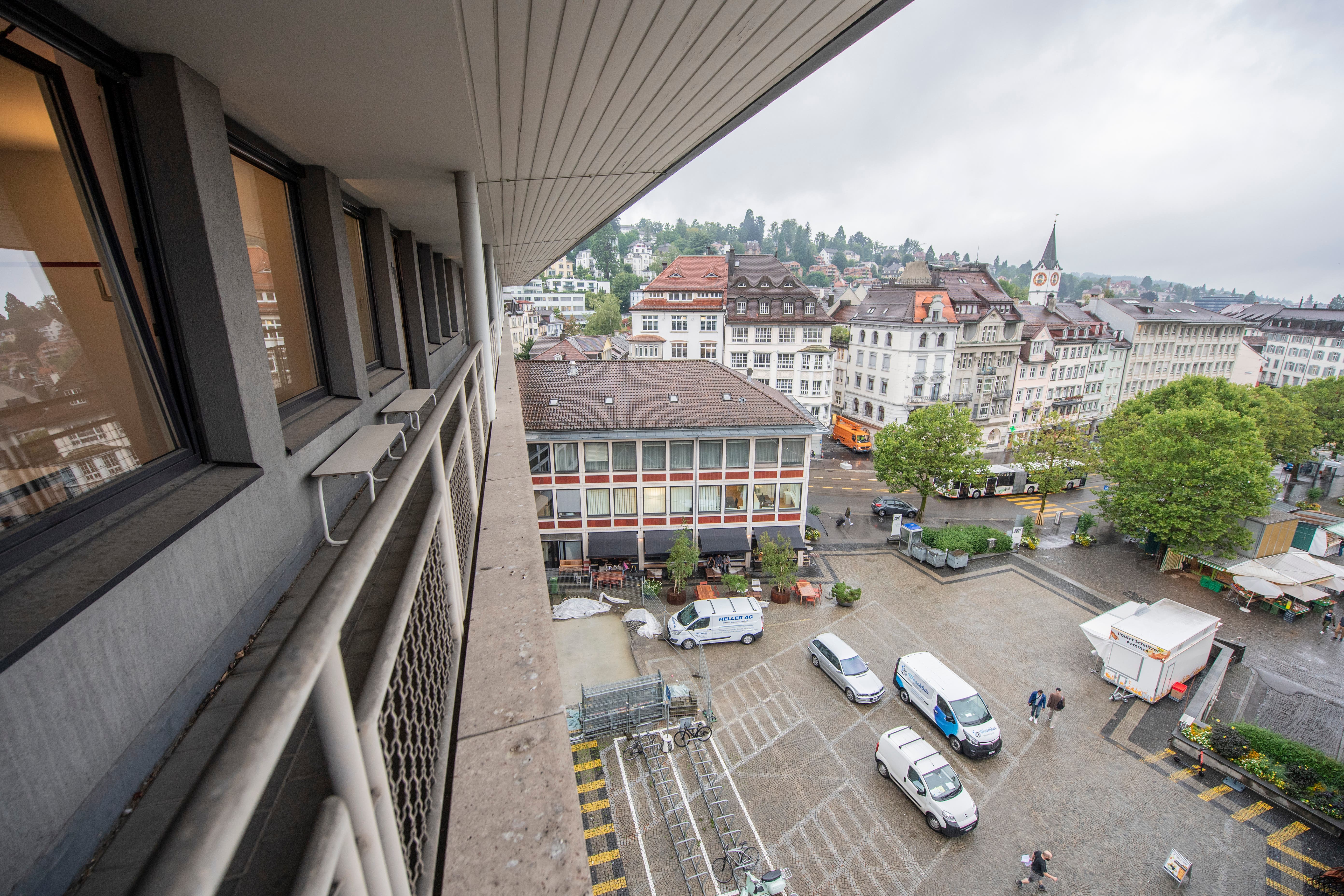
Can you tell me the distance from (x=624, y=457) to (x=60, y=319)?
16.1 metres

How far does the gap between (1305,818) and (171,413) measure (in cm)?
1793

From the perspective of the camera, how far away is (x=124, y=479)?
8.05ft

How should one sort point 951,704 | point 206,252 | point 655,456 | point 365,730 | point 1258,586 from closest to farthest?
point 365,730
point 206,252
point 951,704
point 1258,586
point 655,456

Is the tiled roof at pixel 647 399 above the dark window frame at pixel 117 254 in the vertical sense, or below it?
below

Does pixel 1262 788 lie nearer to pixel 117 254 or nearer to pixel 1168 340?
pixel 117 254

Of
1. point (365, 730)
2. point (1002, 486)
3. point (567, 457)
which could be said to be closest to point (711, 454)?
point (567, 457)

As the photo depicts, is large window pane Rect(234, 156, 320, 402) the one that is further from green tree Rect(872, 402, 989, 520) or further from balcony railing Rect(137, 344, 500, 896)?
green tree Rect(872, 402, 989, 520)

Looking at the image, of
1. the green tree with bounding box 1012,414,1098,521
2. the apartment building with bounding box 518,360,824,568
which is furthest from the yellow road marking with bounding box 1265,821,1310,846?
the green tree with bounding box 1012,414,1098,521

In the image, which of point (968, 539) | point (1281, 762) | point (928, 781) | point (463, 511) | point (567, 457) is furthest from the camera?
point (968, 539)

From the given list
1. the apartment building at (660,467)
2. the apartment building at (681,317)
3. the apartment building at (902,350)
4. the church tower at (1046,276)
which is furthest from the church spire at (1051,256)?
the apartment building at (660,467)

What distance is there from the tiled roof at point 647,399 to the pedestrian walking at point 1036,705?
29.1 ft

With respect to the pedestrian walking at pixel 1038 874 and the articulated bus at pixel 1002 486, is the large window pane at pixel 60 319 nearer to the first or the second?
the pedestrian walking at pixel 1038 874

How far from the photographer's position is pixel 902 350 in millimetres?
34000

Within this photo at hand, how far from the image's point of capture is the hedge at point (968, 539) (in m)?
20.4
